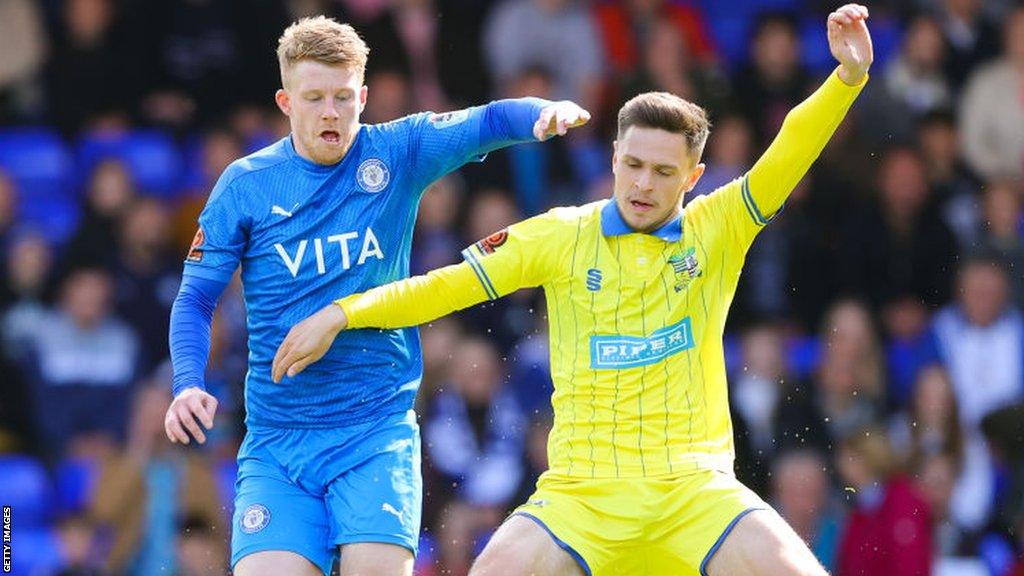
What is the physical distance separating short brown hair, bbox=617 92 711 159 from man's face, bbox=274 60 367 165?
102cm

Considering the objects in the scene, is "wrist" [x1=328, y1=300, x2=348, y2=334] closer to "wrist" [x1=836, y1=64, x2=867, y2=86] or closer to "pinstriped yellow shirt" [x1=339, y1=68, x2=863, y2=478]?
"pinstriped yellow shirt" [x1=339, y1=68, x2=863, y2=478]

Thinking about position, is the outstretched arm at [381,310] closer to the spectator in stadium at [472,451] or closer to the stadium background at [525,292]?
the stadium background at [525,292]

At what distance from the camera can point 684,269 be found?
22.8 ft

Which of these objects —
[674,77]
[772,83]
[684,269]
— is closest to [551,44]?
[674,77]

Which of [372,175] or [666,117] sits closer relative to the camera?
[666,117]

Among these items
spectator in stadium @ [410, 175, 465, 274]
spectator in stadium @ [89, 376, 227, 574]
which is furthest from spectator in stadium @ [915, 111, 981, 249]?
spectator in stadium @ [89, 376, 227, 574]

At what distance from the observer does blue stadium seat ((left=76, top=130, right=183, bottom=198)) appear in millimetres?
12688

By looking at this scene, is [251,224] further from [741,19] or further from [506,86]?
[741,19]

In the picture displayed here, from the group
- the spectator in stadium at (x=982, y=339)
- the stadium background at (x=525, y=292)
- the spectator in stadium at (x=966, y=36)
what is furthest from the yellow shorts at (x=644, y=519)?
the spectator in stadium at (x=966, y=36)

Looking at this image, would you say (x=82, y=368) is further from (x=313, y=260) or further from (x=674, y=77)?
(x=313, y=260)

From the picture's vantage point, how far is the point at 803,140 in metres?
6.84

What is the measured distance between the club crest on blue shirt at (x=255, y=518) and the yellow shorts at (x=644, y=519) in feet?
2.99

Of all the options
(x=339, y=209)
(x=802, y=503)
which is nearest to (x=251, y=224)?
(x=339, y=209)

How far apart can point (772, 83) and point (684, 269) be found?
6321 millimetres
